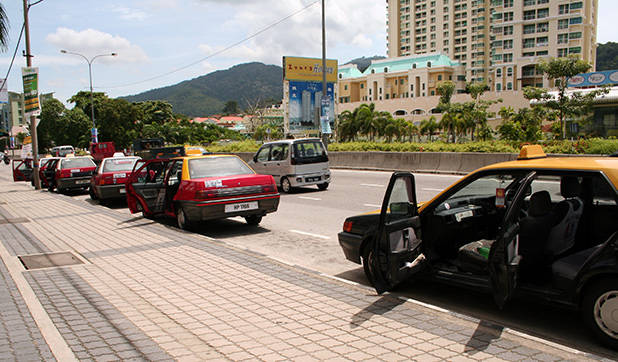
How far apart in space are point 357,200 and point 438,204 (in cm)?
856

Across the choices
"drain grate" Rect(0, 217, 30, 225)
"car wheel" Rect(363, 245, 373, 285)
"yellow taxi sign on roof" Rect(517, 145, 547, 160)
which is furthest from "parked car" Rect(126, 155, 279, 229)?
"yellow taxi sign on roof" Rect(517, 145, 547, 160)

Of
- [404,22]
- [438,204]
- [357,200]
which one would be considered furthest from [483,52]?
[438,204]

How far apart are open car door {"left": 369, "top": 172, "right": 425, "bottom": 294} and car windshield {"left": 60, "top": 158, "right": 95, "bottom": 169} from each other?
59.3ft

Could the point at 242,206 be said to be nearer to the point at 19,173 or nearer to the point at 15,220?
the point at 15,220

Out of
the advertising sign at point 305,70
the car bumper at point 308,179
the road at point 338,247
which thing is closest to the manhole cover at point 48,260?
the road at point 338,247

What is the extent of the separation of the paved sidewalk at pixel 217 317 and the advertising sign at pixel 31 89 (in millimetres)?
15919

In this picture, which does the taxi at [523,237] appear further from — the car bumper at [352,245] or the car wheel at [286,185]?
the car wheel at [286,185]

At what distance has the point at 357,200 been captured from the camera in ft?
45.6

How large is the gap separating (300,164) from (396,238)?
11926 mm

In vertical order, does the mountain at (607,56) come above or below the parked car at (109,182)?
above

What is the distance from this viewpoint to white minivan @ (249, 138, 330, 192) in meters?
16.7

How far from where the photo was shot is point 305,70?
151 ft

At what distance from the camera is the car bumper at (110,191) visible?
613 inches

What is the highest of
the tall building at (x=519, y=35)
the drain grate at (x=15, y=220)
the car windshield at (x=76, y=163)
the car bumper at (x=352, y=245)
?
the tall building at (x=519, y=35)
